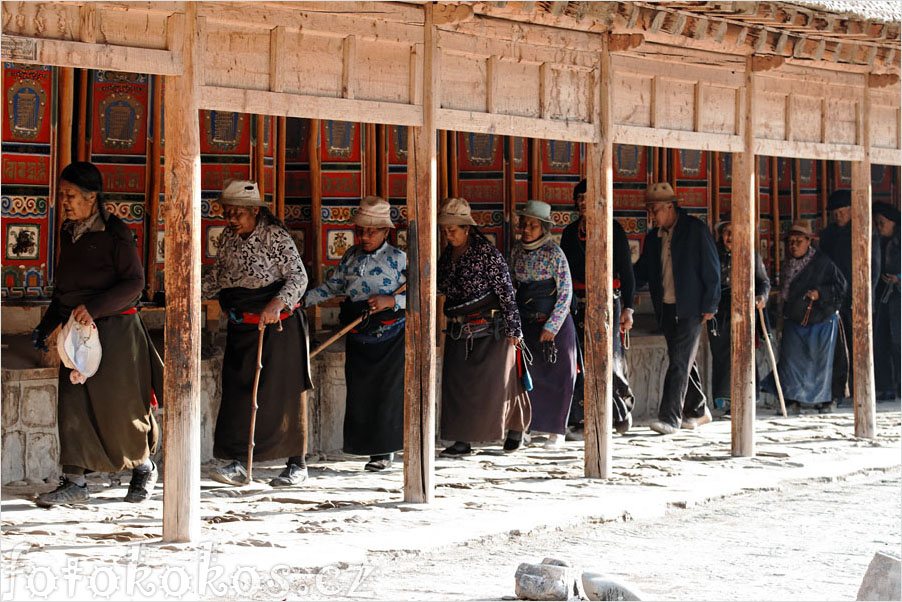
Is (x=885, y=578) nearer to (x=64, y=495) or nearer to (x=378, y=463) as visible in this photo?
(x=378, y=463)

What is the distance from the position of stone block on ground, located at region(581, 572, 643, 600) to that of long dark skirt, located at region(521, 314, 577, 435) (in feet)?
12.3

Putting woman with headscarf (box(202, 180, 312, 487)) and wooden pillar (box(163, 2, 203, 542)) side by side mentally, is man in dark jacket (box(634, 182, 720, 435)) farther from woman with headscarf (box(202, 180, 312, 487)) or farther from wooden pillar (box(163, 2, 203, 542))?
wooden pillar (box(163, 2, 203, 542))

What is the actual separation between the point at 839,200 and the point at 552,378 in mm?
4806

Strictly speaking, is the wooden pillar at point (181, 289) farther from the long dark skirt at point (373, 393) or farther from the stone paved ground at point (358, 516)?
the long dark skirt at point (373, 393)

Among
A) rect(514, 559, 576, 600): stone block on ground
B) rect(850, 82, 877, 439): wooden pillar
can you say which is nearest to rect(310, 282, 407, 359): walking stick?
rect(514, 559, 576, 600): stone block on ground

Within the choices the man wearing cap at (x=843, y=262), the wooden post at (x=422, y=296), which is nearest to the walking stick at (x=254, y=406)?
the wooden post at (x=422, y=296)

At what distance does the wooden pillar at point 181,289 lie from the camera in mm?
6223

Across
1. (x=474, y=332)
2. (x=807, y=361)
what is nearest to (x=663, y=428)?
(x=807, y=361)

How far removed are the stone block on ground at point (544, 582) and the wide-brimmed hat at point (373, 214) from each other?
10.4 feet

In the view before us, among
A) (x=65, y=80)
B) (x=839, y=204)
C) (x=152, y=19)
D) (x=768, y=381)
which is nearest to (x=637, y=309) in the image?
(x=768, y=381)

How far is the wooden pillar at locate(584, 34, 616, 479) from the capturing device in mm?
8312

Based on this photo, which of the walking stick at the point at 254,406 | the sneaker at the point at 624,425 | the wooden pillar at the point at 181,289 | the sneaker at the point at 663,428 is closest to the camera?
the wooden pillar at the point at 181,289

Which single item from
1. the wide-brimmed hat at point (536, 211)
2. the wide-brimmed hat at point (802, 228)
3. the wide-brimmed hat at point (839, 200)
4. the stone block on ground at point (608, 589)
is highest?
the wide-brimmed hat at point (839, 200)

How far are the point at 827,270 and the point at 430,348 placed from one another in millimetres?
5593
